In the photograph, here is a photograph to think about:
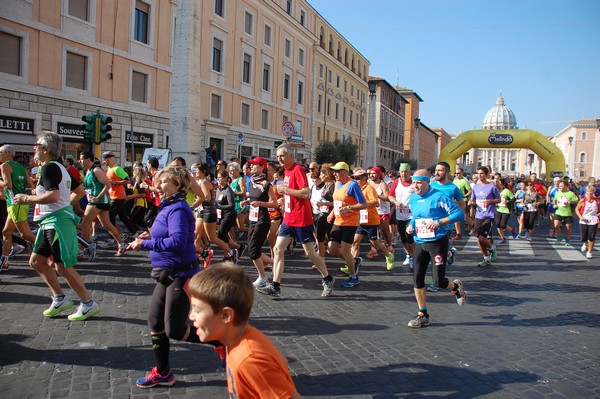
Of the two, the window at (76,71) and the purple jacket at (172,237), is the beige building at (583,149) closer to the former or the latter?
the window at (76,71)

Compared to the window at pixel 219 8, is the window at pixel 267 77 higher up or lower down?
lower down

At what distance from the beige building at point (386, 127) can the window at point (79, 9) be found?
42243 millimetres

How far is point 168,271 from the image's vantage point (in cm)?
364

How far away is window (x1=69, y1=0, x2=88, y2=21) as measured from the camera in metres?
19.5

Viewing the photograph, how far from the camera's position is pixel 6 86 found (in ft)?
55.9

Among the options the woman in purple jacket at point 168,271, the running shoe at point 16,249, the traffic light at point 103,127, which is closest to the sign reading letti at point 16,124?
the traffic light at point 103,127

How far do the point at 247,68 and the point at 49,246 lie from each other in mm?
29807

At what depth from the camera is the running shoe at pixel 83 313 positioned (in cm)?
505

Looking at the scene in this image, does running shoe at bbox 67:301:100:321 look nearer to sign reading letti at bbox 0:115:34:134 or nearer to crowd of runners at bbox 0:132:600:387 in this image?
crowd of runners at bbox 0:132:600:387

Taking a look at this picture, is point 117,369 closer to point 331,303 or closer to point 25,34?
point 331,303

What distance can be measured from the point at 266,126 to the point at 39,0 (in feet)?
64.1

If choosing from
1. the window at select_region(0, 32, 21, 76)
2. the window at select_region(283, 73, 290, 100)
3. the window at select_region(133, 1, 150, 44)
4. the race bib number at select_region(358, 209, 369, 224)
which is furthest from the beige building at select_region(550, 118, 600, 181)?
the race bib number at select_region(358, 209, 369, 224)

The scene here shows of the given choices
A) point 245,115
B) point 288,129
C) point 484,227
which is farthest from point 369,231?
point 245,115

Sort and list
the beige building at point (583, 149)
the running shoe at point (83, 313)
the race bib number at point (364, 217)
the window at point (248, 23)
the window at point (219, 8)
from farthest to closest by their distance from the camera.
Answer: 1. the beige building at point (583, 149)
2. the window at point (248, 23)
3. the window at point (219, 8)
4. the race bib number at point (364, 217)
5. the running shoe at point (83, 313)
